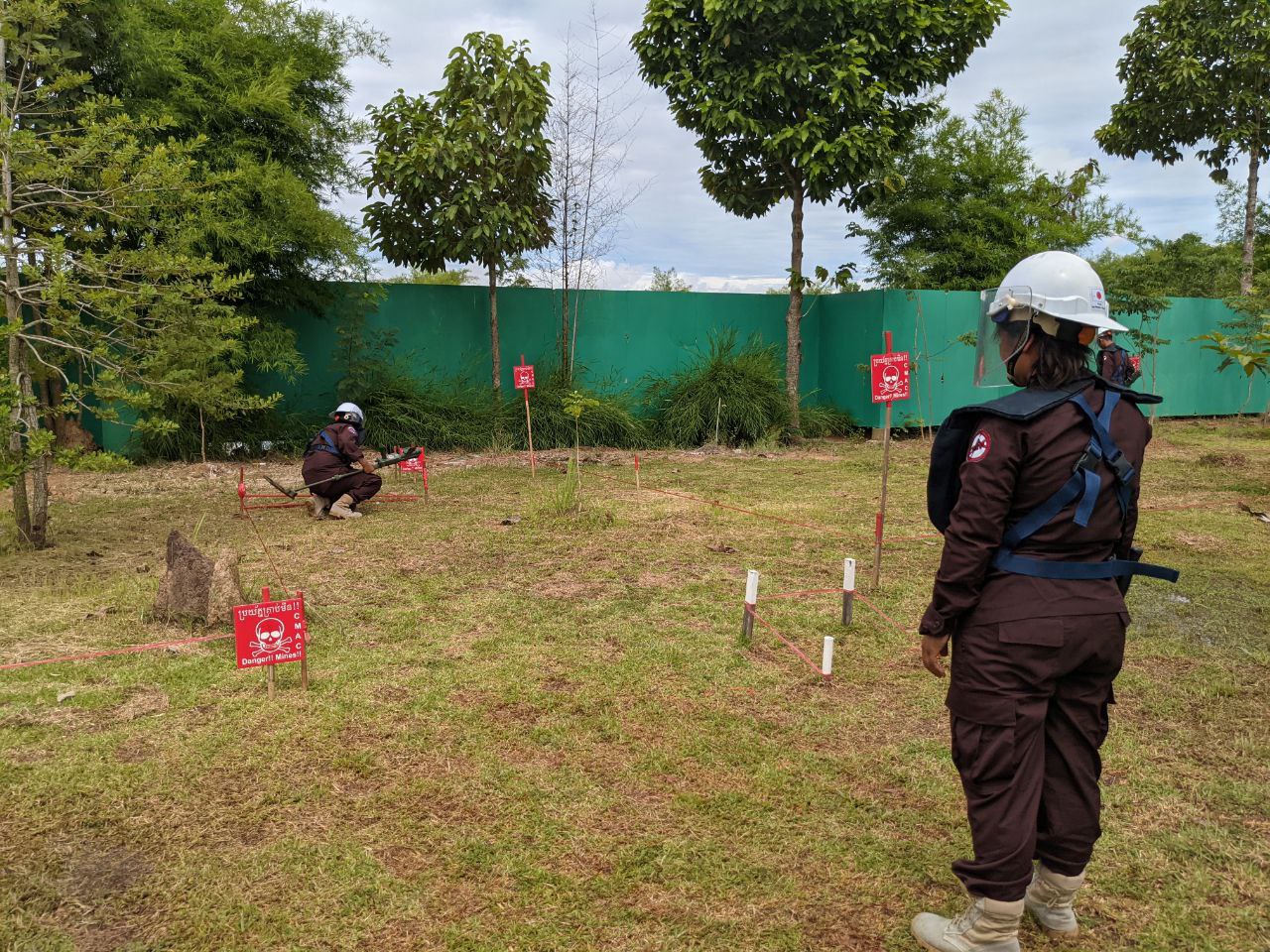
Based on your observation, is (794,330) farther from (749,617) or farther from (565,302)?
(749,617)

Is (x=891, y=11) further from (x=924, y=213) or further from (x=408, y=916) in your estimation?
(x=408, y=916)

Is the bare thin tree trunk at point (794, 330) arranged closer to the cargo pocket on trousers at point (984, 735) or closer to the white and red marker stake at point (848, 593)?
the white and red marker stake at point (848, 593)

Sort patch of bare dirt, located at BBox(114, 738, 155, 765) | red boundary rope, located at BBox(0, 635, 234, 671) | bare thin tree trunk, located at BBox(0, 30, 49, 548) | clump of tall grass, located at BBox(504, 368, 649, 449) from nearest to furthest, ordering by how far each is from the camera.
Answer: patch of bare dirt, located at BBox(114, 738, 155, 765), red boundary rope, located at BBox(0, 635, 234, 671), bare thin tree trunk, located at BBox(0, 30, 49, 548), clump of tall grass, located at BBox(504, 368, 649, 449)

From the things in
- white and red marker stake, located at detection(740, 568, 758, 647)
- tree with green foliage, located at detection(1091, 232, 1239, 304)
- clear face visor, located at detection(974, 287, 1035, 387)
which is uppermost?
tree with green foliage, located at detection(1091, 232, 1239, 304)

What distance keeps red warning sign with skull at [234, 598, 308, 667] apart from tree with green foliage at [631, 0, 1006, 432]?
9995 mm

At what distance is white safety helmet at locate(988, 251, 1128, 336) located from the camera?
2143 millimetres

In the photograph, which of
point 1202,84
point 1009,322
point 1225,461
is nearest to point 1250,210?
point 1202,84

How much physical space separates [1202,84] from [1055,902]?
686 inches

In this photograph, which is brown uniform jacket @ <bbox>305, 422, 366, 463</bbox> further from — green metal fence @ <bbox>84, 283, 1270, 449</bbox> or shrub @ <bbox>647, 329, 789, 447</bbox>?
shrub @ <bbox>647, 329, 789, 447</bbox>

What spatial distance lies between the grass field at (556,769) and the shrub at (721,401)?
7131 millimetres

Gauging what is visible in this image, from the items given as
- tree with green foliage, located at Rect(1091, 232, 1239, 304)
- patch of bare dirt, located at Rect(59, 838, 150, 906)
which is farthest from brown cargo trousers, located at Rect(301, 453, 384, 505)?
tree with green foliage, located at Rect(1091, 232, 1239, 304)

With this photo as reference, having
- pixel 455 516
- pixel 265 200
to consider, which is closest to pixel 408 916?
pixel 455 516

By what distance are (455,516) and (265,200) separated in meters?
5.03

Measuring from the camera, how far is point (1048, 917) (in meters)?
2.34
